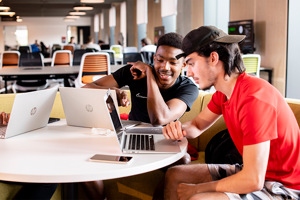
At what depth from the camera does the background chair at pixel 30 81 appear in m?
5.25

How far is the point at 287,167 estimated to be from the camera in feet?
3.94

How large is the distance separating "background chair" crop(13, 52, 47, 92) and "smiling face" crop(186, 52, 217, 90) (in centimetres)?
455

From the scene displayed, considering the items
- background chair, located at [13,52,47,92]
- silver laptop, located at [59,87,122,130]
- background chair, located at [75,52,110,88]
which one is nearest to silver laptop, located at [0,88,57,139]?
silver laptop, located at [59,87,122,130]

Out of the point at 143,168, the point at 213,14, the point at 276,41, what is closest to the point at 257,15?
the point at 276,41

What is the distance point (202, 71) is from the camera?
129 centimetres

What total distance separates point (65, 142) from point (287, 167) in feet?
3.32

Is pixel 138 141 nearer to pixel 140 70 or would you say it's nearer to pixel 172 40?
pixel 140 70

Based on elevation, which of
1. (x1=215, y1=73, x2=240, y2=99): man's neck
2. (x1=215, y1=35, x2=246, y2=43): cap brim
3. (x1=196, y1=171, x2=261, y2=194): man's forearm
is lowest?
(x1=196, y1=171, x2=261, y2=194): man's forearm

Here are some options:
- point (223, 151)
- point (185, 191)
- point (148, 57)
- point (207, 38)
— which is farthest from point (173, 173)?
point (148, 57)

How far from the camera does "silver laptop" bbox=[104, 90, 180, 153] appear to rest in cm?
131

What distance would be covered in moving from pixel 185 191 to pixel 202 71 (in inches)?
20.8

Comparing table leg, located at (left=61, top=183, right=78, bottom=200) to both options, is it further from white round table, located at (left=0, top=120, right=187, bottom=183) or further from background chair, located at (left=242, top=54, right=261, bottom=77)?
background chair, located at (left=242, top=54, right=261, bottom=77)

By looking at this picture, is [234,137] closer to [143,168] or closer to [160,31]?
[143,168]

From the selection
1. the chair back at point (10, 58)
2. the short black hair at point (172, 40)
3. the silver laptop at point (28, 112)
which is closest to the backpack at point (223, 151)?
the short black hair at point (172, 40)
